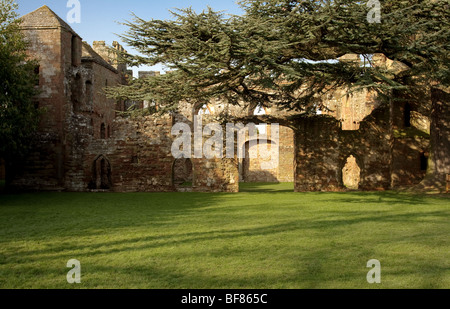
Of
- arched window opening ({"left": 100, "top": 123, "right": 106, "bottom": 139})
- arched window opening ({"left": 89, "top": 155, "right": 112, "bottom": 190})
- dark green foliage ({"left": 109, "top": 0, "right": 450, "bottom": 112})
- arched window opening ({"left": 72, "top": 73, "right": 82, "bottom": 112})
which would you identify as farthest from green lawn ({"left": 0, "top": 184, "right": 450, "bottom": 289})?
arched window opening ({"left": 100, "top": 123, "right": 106, "bottom": 139})

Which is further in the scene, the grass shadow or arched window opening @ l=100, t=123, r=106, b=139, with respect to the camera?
arched window opening @ l=100, t=123, r=106, b=139

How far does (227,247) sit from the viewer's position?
234 inches

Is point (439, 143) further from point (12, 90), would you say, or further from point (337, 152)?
point (12, 90)

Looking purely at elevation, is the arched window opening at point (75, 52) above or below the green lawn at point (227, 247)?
above

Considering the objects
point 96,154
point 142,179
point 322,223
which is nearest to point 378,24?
point 322,223

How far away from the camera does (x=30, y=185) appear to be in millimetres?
18000

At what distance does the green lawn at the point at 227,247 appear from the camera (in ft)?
14.5

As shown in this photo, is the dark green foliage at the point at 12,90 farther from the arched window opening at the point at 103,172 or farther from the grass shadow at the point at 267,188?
the grass shadow at the point at 267,188

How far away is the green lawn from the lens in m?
4.41

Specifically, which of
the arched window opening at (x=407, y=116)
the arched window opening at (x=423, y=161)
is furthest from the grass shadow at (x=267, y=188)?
the arched window opening at (x=407, y=116)

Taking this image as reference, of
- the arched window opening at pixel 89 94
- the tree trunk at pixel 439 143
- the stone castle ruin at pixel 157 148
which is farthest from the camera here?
the arched window opening at pixel 89 94

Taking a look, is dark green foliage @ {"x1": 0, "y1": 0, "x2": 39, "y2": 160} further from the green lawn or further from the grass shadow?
the grass shadow
